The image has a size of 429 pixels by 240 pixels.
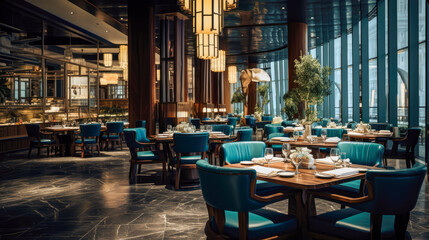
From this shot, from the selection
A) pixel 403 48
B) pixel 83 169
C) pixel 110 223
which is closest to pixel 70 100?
pixel 83 169

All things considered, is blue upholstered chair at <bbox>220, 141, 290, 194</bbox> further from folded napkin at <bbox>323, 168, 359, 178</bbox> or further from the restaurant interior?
folded napkin at <bbox>323, 168, 359, 178</bbox>

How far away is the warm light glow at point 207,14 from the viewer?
13.8 feet

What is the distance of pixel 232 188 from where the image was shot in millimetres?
2004

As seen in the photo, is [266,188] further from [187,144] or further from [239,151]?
[187,144]

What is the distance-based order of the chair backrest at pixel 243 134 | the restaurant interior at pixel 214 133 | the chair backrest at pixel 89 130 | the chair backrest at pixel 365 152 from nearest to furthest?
1. the restaurant interior at pixel 214 133
2. the chair backrest at pixel 365 152
3. the chair backrest at pixel 243 134
4. the chair backrest at pixel 89 130

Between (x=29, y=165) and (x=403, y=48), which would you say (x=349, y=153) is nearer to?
(x=403, y=48)

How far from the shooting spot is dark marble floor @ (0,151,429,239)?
3.33 metres

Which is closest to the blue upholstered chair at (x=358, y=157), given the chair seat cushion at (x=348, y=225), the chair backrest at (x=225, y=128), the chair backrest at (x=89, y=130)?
the chair seat cushion at (x=348, y=225)

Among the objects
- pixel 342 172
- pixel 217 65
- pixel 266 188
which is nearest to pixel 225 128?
pixel 266 188

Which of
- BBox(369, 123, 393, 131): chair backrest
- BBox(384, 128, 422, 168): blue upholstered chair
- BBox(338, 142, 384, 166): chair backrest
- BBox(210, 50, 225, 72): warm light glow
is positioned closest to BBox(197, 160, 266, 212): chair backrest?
BBox(338, 142, 384, 166): chair backrest

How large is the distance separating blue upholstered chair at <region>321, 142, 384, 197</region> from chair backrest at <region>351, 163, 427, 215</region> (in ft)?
3.07

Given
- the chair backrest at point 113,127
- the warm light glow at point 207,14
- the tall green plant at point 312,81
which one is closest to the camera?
the warm light glow at point 207,14

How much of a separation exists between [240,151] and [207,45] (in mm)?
2631

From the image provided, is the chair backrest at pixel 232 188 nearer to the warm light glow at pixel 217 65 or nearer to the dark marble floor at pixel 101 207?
the dark marble floor at pixel 101 207
